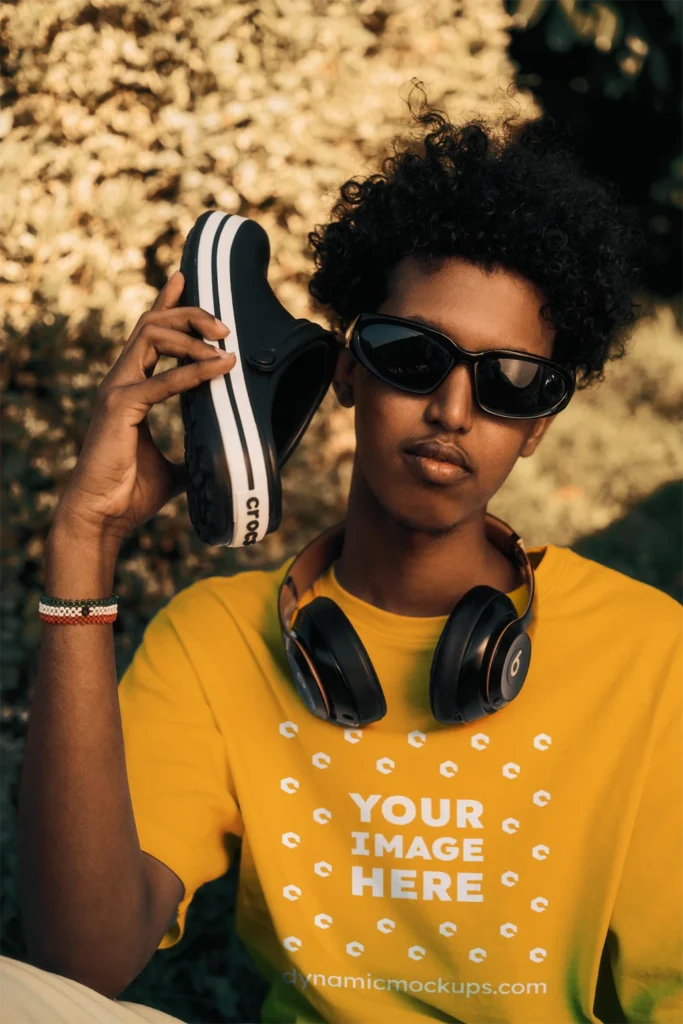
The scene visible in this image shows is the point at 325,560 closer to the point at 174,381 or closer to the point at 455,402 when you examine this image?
the point at 455,402

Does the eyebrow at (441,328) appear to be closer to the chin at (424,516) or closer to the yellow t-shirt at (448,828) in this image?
the chin at (424,516)

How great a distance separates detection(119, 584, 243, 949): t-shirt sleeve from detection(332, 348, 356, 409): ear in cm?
63

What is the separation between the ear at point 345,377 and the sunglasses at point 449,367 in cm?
24

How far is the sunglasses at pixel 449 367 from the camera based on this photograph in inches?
82.9

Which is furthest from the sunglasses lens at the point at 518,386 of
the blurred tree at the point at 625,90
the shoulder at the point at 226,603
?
the blurred tree at the point at 625,90

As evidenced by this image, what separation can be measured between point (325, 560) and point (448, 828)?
654 mm

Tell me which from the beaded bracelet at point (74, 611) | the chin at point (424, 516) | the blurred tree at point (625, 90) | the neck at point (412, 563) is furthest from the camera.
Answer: the blurred tree at point (625, 90)

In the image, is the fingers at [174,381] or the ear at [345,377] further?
the ear at [345,377]

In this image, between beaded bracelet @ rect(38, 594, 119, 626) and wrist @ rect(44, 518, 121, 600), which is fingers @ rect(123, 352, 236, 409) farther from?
beaded bracelet @ rect(38, 594, 119, 626)

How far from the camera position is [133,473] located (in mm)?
1980

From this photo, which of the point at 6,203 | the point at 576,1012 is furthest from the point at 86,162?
the point at 576,1012

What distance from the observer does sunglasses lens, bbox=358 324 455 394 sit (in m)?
2.11

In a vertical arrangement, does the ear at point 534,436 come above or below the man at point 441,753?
above

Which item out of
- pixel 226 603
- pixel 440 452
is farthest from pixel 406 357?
pixel 226 603
